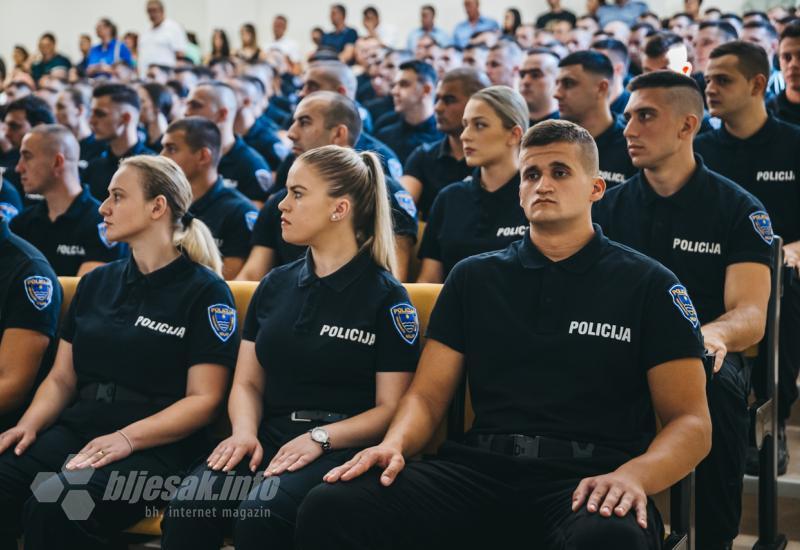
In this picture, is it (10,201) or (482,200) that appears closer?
(482,200)

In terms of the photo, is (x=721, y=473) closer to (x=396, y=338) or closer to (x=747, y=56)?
(x=396, y=338)

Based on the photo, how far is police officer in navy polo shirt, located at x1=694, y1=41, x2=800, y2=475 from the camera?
10.8 feet

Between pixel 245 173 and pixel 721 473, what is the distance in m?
3.07

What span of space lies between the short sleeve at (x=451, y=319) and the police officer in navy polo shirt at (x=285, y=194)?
3.26ft

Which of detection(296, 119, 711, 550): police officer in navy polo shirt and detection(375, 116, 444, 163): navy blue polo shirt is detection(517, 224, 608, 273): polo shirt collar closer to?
detection(296, 119, 711, 550): police officer in navy polo shirt

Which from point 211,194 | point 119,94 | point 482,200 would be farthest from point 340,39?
point 482,200

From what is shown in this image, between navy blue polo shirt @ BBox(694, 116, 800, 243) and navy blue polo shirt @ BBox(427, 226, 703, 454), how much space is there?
1.34m

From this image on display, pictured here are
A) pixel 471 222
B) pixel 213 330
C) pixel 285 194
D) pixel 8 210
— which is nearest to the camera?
pixel 213 330

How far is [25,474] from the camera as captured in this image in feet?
7.88

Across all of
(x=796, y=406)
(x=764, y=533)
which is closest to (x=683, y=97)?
(x=796, y=406)

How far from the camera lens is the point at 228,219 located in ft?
12.4

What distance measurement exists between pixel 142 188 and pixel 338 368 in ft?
2.67

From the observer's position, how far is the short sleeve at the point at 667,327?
204 cm

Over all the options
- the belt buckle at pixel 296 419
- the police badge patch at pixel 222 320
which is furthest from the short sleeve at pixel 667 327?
the police badge patch at pixel 222 320
